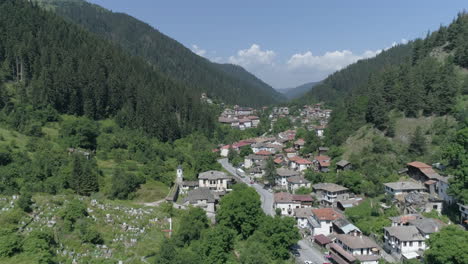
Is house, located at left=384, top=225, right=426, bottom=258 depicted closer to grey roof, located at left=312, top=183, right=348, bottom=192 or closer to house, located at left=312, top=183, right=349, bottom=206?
house, located at left=312, top=183, right=349, bottom=206

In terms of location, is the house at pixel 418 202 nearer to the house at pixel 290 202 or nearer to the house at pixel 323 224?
the house at pixel 323 224

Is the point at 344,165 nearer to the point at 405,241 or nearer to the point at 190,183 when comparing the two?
the point at 405,241

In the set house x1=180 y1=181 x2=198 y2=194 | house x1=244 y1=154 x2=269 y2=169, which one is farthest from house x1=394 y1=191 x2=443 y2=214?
house x1=244 y1=154 x2=269 y2=169

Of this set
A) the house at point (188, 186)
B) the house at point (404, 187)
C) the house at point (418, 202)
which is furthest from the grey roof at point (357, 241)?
the house at point (188, 186)

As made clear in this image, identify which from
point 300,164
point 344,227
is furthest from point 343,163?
point 344,227

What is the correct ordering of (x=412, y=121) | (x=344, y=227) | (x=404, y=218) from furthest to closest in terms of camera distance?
(x=412, y=121), (x=344, y=227), (x=404, y=218)

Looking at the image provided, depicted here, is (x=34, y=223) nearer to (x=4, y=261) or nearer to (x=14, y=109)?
(x=4, y=261)

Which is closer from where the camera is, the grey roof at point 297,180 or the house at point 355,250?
the house at point 355,250
